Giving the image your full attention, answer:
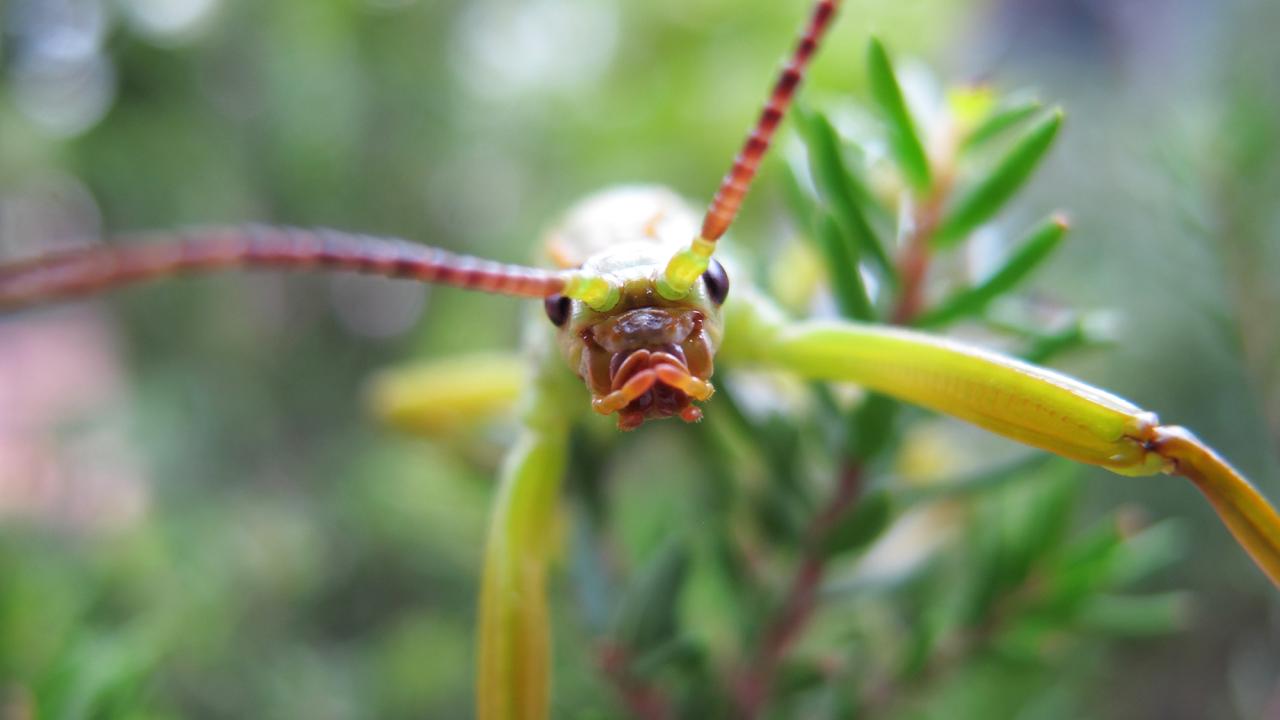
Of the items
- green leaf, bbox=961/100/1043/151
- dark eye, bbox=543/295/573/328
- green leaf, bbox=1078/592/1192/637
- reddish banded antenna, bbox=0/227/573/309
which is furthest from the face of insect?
green leaf, bbox=1078/592/1192/637

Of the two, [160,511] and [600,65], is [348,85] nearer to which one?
[600,65]

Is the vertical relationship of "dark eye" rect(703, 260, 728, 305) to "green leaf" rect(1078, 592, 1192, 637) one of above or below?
above

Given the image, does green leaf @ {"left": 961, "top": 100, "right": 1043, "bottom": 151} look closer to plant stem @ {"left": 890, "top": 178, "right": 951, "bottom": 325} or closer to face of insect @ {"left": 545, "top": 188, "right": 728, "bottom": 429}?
plant stem @ {"left": 890, "top": 178, "right": 951, "bottom": 325}

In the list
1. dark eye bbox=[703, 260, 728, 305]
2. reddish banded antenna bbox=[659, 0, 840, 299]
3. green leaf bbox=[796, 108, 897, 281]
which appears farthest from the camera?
dark eye bbox=[703, 260, 728, 305]

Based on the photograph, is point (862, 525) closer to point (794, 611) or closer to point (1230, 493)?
point (794, 611)

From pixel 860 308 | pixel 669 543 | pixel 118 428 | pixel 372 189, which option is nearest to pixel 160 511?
pixel 118 428

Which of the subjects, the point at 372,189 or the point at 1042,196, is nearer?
the point at 1042,196
